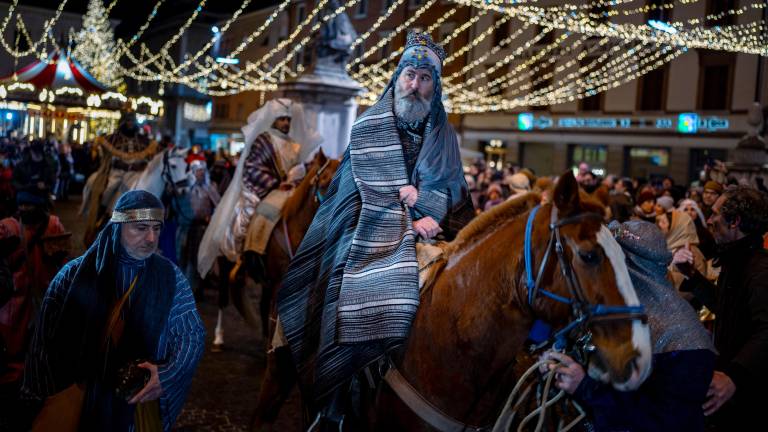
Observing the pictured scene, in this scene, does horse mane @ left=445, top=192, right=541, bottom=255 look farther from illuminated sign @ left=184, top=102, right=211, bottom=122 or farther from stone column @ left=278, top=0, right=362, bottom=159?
illuminated sign @ left=184, top=102, right=211, bottom=122

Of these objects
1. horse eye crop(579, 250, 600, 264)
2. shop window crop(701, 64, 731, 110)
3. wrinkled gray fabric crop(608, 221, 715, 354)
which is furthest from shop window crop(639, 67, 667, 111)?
horse eye crop(579, 250, 600, 264)

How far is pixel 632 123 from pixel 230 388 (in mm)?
28881

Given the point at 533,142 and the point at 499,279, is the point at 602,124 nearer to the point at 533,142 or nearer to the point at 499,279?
the point at 533,142

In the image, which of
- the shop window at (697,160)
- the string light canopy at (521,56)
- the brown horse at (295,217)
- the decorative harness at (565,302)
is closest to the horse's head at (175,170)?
the brown horse at (295,217)

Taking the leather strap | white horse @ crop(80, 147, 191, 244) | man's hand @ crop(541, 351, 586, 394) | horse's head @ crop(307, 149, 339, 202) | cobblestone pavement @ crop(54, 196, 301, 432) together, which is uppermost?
horse's head @ crop(307, 149, 339, 202)

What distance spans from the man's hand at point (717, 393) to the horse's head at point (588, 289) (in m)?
0.67

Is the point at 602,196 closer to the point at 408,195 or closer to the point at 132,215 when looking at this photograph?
the point at 408,195

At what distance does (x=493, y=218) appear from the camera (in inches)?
133

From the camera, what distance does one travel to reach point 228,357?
309 inches

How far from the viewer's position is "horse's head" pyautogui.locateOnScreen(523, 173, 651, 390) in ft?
8.66

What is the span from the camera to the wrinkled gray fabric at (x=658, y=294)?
114 inches

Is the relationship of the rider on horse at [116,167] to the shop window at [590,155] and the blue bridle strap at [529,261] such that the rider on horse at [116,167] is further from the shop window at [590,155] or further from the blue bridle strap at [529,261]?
the shop window at [590,155]

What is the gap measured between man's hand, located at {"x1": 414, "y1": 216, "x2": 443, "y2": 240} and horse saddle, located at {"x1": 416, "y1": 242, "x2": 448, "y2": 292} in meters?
0.06

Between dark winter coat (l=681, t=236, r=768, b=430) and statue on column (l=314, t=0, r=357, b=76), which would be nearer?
dark winter coat (l=681, t=236, r=768, b=430)
